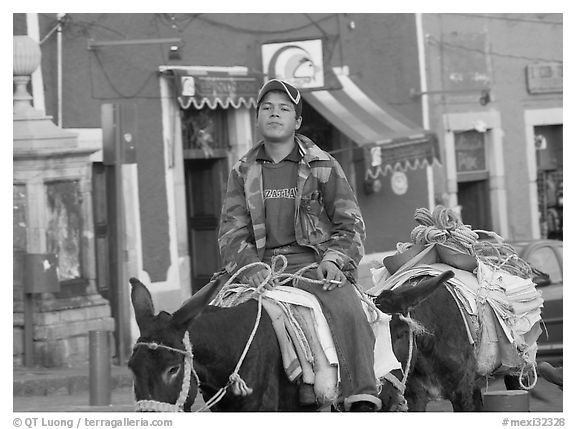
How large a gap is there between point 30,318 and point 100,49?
3652 millimetres

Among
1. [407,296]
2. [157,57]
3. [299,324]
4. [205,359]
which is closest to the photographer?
[205,359]

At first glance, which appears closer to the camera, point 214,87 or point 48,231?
point 48,231

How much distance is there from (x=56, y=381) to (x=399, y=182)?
8355mm

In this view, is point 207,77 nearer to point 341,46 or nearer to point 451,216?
point 341,46

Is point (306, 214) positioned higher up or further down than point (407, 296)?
higher up

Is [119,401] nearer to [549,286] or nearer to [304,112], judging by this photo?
[549,286]

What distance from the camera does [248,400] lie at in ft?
23.2

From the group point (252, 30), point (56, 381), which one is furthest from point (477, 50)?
point (56, 381)

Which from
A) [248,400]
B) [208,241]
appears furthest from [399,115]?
[248,400]

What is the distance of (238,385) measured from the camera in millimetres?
6973

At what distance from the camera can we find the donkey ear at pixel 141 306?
21.8ft

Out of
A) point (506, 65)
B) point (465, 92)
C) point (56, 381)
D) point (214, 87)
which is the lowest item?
point (56, 381)

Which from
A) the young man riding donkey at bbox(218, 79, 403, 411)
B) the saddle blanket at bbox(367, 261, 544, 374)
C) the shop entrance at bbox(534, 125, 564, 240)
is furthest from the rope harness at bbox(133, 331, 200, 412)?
the shop entrance at bbox(534, 125, 564, 240)
